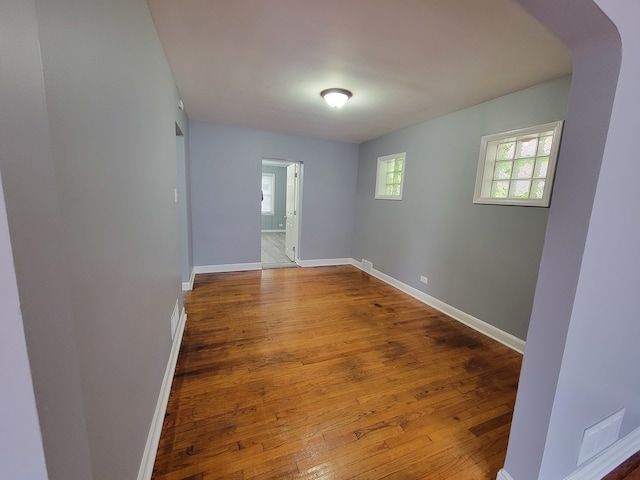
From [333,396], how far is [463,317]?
6.69 ft

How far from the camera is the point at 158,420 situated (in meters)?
1.51

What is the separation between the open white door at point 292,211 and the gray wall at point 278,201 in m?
3.53

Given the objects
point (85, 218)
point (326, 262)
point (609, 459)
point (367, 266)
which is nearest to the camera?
point (85, 218)

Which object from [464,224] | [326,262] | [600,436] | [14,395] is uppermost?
[464,224]

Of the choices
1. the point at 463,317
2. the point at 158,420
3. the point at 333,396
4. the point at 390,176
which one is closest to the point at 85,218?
the point at 158,420

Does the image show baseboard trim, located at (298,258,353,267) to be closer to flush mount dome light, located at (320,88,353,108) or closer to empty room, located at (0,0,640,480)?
empty room, located at (0,0,640,480)

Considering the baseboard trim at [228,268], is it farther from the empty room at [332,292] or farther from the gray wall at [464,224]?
the gray wall at [464,224]

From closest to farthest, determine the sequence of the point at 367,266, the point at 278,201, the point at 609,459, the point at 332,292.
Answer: the point at 609,459, the point at 332,292, the point at 367,266, the point at 278,201

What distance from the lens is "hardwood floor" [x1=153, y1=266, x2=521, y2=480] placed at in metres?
1.40

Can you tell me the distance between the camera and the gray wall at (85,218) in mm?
460

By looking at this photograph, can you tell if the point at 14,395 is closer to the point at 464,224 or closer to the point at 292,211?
the point at 464,224

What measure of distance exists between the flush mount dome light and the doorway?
2.19m

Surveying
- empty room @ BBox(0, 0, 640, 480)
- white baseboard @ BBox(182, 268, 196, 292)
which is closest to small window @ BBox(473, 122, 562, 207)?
empty room @ BBox(0, 0, 640, 480)

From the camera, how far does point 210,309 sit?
3.14 metres
